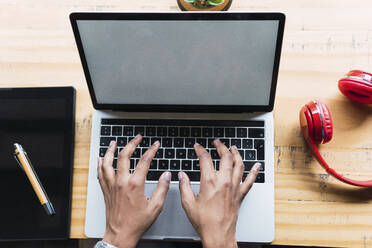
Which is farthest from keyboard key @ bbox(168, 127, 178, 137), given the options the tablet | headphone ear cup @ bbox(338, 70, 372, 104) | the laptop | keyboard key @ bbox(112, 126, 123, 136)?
headphone ear cup @ bbox(338, 70, 372, 104)

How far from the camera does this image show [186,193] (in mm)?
657

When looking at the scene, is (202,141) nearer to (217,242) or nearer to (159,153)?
(159,153)

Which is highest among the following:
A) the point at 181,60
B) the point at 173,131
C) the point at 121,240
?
the point at 181,60

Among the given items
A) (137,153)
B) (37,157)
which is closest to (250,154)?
(137,153)

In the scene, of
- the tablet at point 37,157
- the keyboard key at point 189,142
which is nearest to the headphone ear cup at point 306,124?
the keyboard key at point 189,142

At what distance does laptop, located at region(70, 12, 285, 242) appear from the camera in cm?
56

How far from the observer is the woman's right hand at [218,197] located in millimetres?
637

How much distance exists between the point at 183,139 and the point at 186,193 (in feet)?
0.37

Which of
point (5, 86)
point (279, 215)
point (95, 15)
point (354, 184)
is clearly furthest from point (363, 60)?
point (5, 86)

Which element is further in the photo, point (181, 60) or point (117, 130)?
point (117, 130)

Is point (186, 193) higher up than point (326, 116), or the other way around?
point (326, 116)

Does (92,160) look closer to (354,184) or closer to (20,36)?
(20,36)

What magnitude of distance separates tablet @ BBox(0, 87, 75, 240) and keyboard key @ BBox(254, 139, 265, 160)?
388mm

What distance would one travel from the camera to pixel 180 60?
2.00 ft
